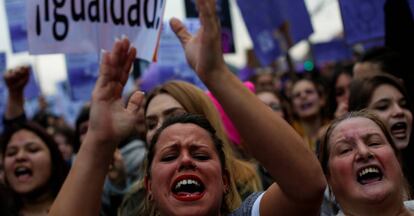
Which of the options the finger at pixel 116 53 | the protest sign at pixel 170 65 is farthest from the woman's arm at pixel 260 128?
the protest sign at pixel 170 65

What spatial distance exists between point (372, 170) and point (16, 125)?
2.38 meters

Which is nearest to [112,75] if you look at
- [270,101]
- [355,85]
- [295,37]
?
[355,85]

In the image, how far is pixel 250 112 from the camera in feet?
7.74

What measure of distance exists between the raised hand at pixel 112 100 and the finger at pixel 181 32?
165mm

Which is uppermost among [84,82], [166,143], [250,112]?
[250,112]

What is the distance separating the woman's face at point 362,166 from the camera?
2.98 meters

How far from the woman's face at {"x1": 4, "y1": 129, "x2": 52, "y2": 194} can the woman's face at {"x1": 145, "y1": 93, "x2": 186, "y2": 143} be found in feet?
2.56

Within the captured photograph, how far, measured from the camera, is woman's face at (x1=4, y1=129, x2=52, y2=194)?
4.41 metres

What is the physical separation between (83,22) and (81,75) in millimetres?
3580

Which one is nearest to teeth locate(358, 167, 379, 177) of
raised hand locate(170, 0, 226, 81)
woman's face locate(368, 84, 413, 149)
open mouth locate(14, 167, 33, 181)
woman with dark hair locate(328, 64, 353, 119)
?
raised hand locate(170, 0, 226, 81)

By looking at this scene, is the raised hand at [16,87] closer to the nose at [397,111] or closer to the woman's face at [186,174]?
the woman's face at [186,174]

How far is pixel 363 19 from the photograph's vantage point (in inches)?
210

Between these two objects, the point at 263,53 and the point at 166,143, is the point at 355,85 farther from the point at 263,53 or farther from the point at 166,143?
the point at 263,53

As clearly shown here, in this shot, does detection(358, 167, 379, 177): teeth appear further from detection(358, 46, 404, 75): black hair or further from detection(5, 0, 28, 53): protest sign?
detection(5, 0, 28, 53): protest sign
